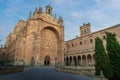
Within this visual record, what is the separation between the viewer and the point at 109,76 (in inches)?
627

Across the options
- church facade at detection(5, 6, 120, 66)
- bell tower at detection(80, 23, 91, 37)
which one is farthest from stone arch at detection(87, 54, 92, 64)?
bell tower at detection(80, 23, 91, 37)

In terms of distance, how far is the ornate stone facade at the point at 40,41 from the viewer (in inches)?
1242

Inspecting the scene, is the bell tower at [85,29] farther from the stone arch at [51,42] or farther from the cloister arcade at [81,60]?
the stone arch at [51,42]

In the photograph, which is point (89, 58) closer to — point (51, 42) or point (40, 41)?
point (51, 42)

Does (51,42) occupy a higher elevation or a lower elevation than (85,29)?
lower

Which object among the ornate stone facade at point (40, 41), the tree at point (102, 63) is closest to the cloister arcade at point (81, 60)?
the ornate stone facade at point (40, 41)

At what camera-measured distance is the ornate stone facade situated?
104 feet

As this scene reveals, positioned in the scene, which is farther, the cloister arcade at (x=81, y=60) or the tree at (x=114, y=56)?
the cloister arcade at (x=81, y=60)

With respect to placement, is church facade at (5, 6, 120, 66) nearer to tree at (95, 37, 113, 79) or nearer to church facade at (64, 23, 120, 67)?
church facade at (64, 23, 120, 67)

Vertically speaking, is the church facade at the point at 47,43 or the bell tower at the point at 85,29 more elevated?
the bell tower at the point at 85,29

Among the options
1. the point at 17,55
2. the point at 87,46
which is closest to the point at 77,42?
the point at 87,46

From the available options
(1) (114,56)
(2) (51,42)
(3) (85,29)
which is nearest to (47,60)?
(2) (51,42)

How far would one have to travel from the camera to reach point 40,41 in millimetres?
32750

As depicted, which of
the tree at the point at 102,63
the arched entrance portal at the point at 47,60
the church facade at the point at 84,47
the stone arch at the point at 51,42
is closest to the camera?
the tree at the point at 102,63
